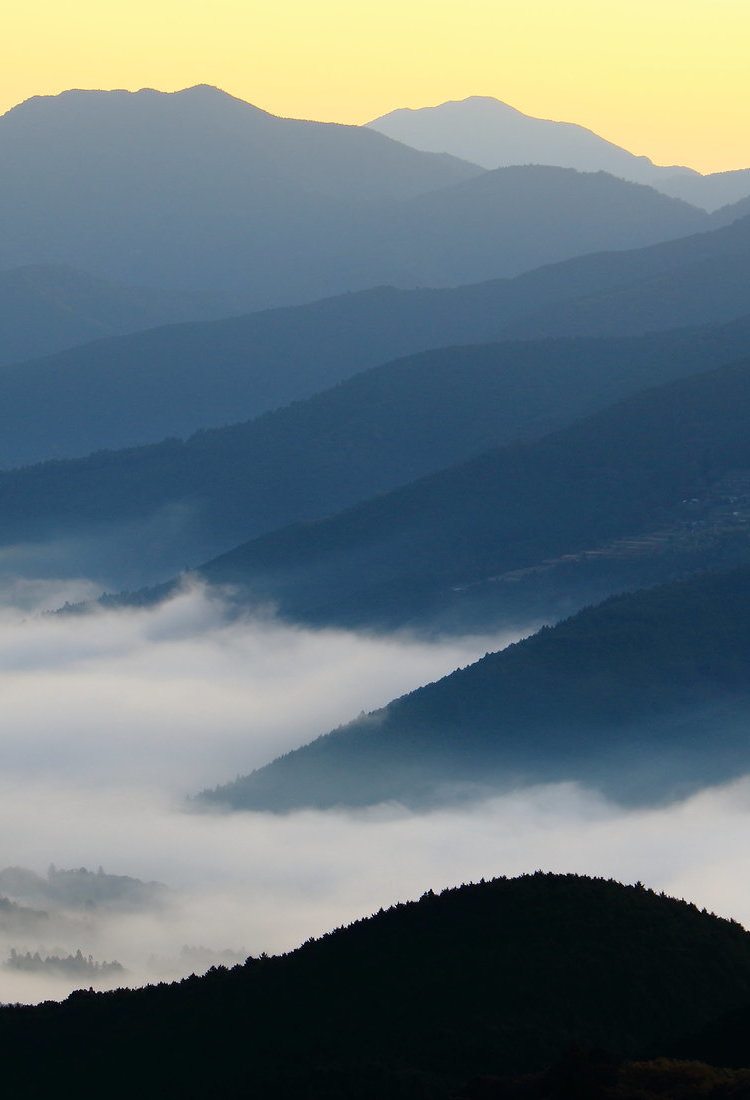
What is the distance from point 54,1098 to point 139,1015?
6.96 m

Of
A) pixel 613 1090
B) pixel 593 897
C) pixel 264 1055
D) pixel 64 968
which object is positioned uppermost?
pixel 64 968

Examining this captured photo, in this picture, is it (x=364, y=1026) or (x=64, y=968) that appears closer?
(x=364, y=1026)

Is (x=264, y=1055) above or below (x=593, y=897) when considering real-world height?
below

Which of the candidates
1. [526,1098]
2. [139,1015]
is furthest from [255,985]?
[526,1098]

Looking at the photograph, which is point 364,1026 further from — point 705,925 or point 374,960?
point 705,925

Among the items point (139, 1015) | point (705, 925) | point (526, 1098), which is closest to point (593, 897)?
point (705, 925)

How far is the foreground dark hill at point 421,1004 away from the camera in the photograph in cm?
6556

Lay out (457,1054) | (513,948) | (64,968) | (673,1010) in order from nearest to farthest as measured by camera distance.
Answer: (457,1054), (673,1010), (513,948), (64,968)

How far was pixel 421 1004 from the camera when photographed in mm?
70188

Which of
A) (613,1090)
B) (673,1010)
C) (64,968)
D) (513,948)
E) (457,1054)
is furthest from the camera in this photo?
(64,968)

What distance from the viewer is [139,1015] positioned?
75188 millimetres

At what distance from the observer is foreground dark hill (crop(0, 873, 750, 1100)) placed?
215 feet

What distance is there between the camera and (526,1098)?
50.0 meters

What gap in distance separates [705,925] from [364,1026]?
14.8 metres
